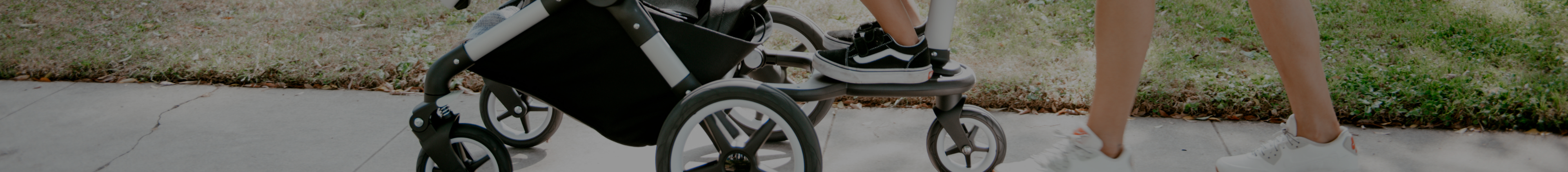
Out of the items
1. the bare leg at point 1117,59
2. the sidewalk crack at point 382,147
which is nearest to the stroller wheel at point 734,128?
the bare leg at point 1117,59

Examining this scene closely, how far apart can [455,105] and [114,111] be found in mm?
1016

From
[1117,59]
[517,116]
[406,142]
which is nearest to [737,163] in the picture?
[1117,59]

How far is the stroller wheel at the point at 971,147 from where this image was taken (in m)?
1.84

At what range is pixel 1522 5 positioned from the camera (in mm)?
3564

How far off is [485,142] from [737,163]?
1.64ft

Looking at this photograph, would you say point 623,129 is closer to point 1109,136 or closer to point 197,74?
point 1109,136

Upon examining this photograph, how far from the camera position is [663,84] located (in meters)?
1.70

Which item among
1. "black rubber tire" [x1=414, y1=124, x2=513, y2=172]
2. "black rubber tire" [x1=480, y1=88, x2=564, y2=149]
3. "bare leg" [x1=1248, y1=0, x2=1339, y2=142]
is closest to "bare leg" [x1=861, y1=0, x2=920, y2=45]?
"bare leg" [x1=1248, y1=0, x2=1339, y2=142]

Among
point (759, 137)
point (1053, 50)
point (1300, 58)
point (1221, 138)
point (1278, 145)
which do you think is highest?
point (1300, 58)

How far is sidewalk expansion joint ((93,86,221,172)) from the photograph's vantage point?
2.27m

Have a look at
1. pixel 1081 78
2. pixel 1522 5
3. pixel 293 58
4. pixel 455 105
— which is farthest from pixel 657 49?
pixel 1522 5

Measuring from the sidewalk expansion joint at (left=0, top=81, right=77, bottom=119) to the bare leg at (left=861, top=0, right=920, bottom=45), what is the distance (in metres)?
2.72

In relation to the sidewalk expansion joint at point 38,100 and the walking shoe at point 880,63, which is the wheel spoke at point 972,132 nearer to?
the walking shoe at point 880,63

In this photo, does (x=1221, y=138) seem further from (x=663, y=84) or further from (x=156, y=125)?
(x=156, y=125)
